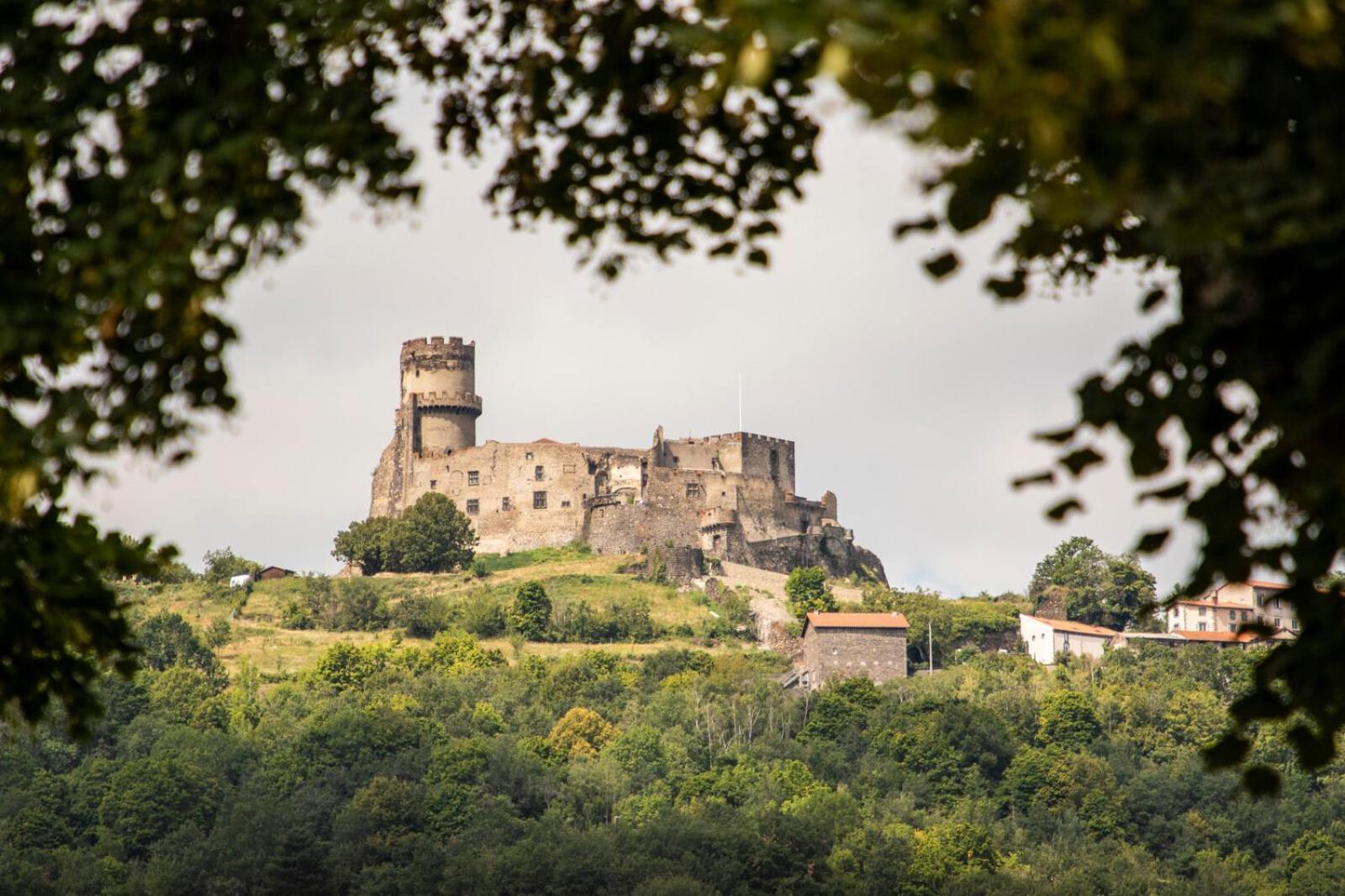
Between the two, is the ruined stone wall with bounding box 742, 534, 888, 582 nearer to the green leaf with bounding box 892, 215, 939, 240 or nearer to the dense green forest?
the dense green forest

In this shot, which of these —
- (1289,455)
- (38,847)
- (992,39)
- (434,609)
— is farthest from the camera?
(434,609)

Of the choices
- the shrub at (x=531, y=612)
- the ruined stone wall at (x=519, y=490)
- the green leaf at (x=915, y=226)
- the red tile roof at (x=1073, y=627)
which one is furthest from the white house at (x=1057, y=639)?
the green leaf at (x=915, y=226)

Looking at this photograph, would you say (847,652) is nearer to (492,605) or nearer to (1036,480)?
(492,605)

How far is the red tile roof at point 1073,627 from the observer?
305ft

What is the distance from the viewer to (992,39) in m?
5.66

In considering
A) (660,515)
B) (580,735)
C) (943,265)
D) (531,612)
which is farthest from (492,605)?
(943,265)

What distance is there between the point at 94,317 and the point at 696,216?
267 cm

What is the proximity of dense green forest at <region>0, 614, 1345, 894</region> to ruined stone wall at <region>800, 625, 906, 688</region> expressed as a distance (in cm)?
126

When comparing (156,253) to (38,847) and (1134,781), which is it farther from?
(1134,781)

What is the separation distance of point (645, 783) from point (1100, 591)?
2753 centimetres

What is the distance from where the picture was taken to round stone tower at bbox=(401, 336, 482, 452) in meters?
101

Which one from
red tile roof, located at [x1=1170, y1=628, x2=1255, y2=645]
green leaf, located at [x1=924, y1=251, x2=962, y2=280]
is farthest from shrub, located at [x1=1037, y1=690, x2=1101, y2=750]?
green leaf, located at [x1=924, y1=251, x2=962, y2=280]

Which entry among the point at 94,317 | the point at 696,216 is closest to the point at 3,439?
the point at 94,317

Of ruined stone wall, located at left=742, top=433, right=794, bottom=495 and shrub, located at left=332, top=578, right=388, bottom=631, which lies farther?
ruined stone wall, located at left=742, top=433, right=794, bottom=495
